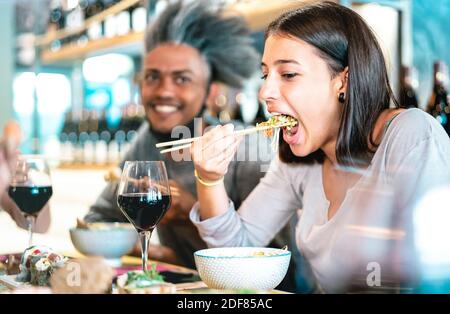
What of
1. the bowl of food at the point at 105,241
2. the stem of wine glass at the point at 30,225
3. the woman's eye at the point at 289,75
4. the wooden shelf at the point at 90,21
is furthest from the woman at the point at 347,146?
the wooden shelf at the point at 90,21

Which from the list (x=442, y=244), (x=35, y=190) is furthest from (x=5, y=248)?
(x=442, y=244)

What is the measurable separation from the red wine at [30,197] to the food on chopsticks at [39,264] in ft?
0.29

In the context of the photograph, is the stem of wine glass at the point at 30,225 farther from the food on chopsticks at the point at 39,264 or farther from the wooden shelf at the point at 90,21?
the wooden shelf at the point at 90,21

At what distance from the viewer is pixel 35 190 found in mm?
861

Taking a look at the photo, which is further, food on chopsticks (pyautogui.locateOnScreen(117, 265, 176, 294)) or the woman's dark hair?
the woman's dark hair

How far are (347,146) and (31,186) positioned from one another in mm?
421

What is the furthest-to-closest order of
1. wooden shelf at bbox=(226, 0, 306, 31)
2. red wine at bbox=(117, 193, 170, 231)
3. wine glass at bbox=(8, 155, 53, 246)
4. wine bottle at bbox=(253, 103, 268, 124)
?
wine bottle at bbox=(253, 103, 268, 124)
wooden shelf at bbox=(226, 0, 306, 31)
wine glass at bbox=(8, 155, 53, 246)
red wine at bbox=(117, 193, 170, 231)

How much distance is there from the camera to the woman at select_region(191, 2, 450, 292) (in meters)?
0.82

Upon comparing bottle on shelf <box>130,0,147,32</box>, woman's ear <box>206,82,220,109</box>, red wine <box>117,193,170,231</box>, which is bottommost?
red wine <box>117,193,170,231</box>

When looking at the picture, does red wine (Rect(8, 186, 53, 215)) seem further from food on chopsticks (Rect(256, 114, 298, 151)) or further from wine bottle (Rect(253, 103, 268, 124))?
wine bottle (Rect(253, 103, 268, 124))

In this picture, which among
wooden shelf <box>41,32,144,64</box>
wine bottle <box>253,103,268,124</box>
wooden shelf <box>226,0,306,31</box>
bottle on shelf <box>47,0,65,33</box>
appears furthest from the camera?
bottle on shelf <box>47,0,65,33</box>

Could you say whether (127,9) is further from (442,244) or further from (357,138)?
(442,244)

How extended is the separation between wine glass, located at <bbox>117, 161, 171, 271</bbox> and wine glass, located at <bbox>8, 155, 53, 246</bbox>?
160 mm

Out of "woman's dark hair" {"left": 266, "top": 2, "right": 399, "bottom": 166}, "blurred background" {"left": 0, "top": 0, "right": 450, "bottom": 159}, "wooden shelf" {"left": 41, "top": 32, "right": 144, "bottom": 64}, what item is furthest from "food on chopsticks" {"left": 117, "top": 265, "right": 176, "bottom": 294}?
"wooden shelf" {"left": 41, "top": 32, "right": 144, "bottom": 64}
